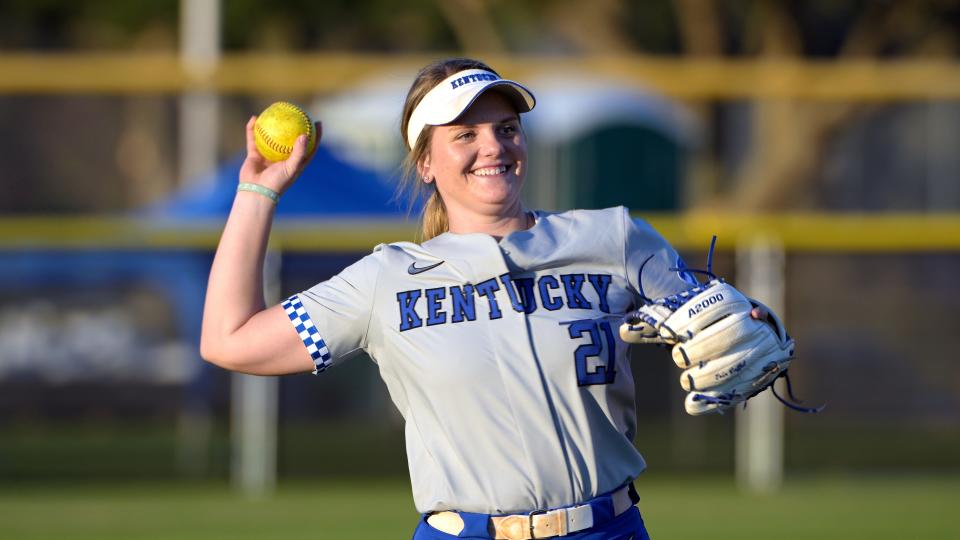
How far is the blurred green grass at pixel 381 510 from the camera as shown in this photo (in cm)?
768

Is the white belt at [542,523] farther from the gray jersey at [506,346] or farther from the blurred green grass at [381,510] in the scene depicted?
the blurred green grass at [381,510]

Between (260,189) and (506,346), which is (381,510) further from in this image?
(506,346)

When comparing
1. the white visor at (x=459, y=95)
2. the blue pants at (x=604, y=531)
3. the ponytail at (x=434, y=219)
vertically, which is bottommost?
the blue pants at (x=604, y=531)

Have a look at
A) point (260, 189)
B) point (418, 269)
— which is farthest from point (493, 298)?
point (260, 189)

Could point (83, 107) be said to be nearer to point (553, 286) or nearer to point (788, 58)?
point (788, 58)

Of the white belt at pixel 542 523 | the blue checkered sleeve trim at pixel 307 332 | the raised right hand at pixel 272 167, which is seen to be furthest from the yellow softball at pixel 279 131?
the white belt at pixel 542 523

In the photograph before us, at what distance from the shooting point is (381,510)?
8.48m

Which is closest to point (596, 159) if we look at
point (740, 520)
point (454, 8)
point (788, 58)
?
point (788, 58)

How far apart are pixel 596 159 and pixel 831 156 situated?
1.92 metres

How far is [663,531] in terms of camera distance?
7.59m

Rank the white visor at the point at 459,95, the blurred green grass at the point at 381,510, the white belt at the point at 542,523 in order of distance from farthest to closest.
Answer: the blurred green grass at the point at 381,510, the white visor at the point at 459,95, the white belt at the point at 542,523

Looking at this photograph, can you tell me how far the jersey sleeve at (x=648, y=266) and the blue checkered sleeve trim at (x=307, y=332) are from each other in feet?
1.94

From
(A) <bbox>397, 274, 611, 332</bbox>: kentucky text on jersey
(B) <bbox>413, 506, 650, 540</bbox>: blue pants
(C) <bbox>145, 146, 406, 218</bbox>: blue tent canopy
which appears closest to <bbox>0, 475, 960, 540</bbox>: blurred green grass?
(C) <bbox>145, 146, 406, 218</bbox>: blue tent canopy

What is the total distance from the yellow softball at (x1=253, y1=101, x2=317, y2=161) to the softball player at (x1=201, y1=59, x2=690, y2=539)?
23mm
